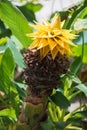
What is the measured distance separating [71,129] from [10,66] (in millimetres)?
221

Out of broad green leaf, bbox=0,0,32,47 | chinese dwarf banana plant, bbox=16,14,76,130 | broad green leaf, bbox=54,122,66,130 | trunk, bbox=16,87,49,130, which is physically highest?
broad green leaf, bbox=0,0,32,47

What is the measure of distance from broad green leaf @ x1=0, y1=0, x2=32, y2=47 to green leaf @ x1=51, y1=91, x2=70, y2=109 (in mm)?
152

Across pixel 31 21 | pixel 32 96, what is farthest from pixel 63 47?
pixel 31 21

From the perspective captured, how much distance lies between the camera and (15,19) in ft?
2.64

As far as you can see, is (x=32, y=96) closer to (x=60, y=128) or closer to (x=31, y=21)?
(x=60, y=128)

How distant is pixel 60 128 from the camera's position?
2.50ft

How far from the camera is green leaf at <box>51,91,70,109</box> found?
0.74 meters

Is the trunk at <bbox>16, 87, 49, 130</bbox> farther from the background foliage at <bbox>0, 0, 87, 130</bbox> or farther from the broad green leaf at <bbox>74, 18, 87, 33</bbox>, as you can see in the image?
the broad green leaf at <bbox>74, 18, 87, 33</bbox>

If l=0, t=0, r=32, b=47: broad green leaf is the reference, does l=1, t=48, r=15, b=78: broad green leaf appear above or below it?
below

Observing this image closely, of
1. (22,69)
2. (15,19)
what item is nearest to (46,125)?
(22,69)

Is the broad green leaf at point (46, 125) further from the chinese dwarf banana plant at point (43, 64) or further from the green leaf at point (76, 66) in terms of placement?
the green leaf at point (76, 66)

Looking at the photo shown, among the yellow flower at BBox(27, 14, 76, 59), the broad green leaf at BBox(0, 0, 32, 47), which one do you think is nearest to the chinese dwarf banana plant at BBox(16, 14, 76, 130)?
the yellow flower at BBox(27, 14, 76, 59)

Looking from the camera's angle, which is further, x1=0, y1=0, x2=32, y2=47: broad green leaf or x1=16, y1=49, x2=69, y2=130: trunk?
x1=0, y1=0, x2=32, y2=47: broad green leaf

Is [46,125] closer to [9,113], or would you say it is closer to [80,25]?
[9,113]
